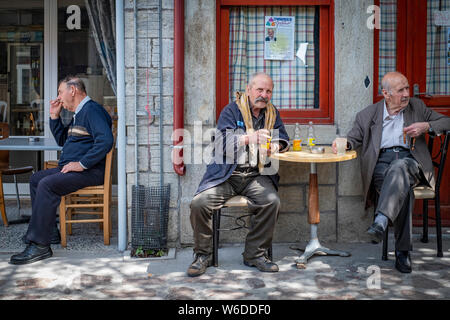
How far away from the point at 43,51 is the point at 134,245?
148 inches

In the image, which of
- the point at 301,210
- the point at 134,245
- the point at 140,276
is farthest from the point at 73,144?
the point at 301,210

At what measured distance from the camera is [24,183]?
277 inches

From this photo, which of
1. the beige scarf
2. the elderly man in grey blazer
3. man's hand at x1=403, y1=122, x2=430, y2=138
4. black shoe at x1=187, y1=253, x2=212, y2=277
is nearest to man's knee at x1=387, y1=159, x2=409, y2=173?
the elderly man in grey blazer

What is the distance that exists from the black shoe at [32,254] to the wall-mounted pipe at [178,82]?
1312mm

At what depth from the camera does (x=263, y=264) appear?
402 cm

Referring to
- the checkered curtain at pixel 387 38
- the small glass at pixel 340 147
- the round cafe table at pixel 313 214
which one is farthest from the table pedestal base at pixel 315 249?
the checkered curtain at pixel 387 38

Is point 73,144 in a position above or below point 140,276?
above

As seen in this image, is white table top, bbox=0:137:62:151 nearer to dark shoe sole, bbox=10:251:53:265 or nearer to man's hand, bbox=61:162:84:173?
man's hand, bbox=61:162:84:173

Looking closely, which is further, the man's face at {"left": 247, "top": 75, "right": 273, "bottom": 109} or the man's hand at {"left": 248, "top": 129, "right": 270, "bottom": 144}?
the man's face at {"left": 247, "top": 75, "right": 273, "bottom": 109}

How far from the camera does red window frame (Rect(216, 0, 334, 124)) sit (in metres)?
4.78

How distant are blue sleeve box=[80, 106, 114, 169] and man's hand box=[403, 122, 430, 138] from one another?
262 centimetres

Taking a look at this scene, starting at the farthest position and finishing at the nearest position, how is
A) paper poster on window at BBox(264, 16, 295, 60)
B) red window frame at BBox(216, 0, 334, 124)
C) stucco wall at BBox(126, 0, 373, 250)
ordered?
paper poster on window at BBox(264, 16, 295, 60) < red window frame at BBox(216, 0, 334, 124) < stucco wall at BBox(126, 0, 373, 250)
